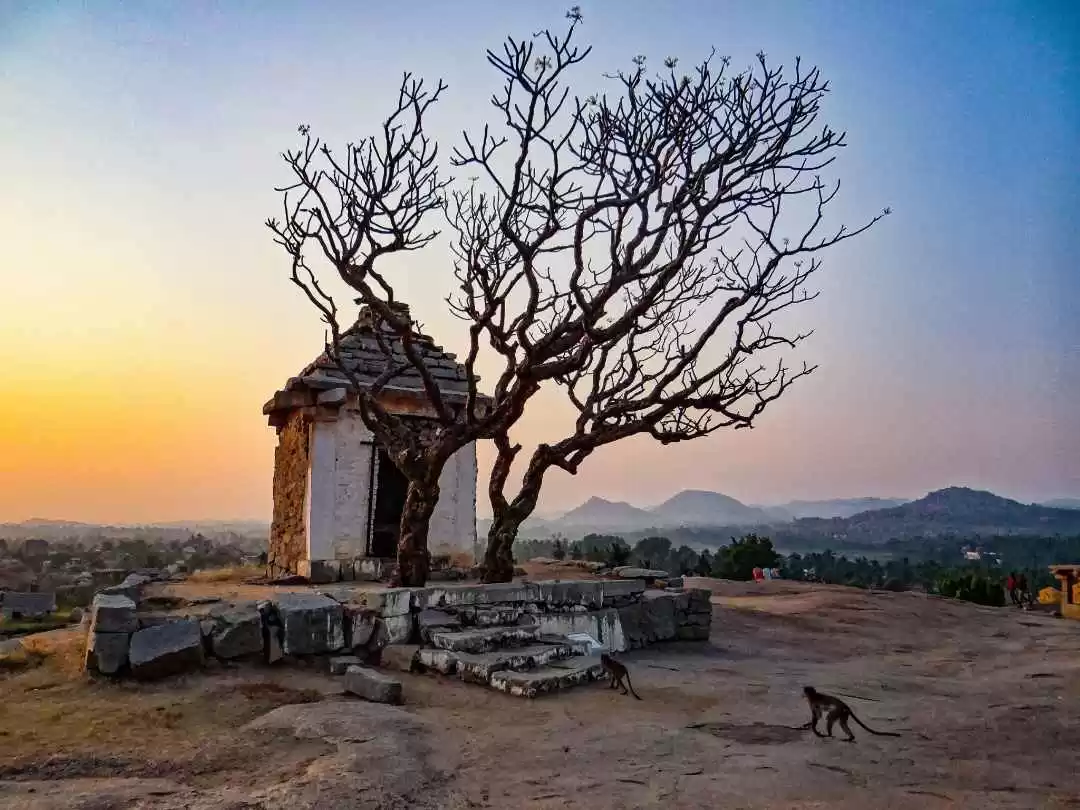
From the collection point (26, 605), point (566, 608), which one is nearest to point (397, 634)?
point (566, 608)

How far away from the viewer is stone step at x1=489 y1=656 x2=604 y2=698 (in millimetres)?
6989

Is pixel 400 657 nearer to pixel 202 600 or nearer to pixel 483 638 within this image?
pixel 483 638

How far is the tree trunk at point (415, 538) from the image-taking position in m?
10.2

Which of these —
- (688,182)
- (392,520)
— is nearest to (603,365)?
(688,182)

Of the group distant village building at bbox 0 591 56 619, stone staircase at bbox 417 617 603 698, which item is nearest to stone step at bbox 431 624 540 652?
stone staircase at bbox 417 617 603 698

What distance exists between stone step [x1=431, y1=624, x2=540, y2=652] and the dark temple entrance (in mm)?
5465

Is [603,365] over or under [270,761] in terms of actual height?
over

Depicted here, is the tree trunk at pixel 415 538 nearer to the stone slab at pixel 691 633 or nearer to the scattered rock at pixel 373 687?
the scattered rock at pixel 373 687

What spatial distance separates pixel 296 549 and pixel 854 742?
10093 millimetres

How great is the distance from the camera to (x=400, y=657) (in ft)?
26.3

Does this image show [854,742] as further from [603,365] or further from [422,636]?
[603,365]

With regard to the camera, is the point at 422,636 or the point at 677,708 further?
the point at 422,636

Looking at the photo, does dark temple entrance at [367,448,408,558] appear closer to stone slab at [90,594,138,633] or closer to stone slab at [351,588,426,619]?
stone slab at [351,588,426,619]

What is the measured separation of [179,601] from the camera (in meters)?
9.53
